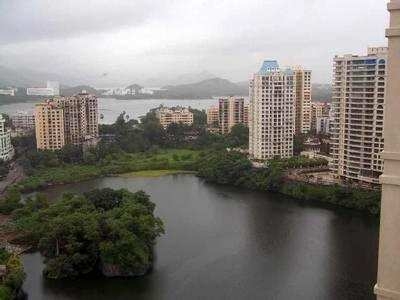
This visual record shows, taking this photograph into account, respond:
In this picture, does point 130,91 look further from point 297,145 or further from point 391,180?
→ point 391,180

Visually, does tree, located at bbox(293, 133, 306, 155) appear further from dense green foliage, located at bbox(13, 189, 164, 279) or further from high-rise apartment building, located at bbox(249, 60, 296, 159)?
dense green foliage, located at bbox(13, 189, 164, 279)

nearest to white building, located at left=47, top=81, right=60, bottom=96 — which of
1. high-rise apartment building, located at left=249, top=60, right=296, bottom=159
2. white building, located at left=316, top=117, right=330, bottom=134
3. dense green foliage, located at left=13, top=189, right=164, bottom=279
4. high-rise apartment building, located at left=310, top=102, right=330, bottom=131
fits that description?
high-rise apartment building, located at left=310, top=102, right=330, bottom=131

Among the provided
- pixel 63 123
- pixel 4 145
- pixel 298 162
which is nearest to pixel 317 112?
pixel 298 162

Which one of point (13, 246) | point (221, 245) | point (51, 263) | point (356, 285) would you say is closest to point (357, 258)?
point (356, 285)

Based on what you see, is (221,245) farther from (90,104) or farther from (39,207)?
(90,104)

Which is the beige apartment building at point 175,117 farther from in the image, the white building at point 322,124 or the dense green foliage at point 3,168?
the dense green foliage at point 3,168

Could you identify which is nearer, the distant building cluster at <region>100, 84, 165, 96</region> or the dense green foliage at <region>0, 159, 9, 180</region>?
the dense green foliage at <region>0, 159, 9, 180</region>

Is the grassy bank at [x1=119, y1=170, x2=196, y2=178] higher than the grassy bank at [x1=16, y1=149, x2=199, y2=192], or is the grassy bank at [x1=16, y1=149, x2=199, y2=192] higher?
the grassy bank at [x1=16, y1=149, x2=199, y2=192]
